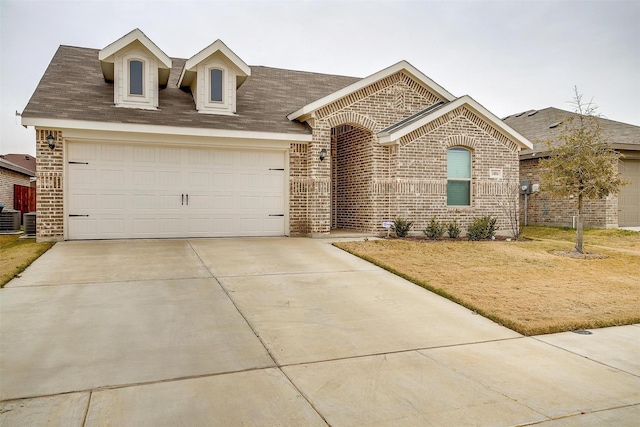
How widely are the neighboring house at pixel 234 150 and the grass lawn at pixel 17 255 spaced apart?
0.74 metres

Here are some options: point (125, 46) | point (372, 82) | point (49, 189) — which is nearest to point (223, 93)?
point (125, 46)

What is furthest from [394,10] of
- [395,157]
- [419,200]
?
[419,200]

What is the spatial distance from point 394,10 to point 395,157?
14.7 ft

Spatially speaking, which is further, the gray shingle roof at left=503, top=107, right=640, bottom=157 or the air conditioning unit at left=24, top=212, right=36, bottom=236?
the gray shingle roof at left=503, top=107, right=640, bottom=157

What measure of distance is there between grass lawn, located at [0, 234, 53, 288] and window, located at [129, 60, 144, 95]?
4.64 m

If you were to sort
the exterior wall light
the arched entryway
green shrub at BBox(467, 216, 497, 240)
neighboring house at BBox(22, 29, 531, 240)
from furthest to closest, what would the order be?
1. the arched entryway
2. green shrub at BBox(467, 216, 497, 240)
3. neighboring house at BBox(22, 29, 531, 240)
4. the exterior wall light

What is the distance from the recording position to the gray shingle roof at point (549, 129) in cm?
1699

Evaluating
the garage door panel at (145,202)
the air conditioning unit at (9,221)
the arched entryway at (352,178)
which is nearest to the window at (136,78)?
the garage door panel at (145,202)

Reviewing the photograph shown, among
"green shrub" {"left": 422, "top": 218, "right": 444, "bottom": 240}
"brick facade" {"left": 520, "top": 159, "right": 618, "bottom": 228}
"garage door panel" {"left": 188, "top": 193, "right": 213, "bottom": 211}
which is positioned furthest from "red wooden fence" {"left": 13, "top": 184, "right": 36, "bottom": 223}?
"brick facade" {"left": 520, "top": 159, "right": 618, "bottom": 228}

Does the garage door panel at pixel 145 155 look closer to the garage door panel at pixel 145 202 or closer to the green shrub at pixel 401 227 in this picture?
the garage door panel at pixel 145 202

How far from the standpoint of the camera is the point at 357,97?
14.1 meters

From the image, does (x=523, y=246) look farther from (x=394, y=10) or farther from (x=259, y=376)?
(x=259, y=376)

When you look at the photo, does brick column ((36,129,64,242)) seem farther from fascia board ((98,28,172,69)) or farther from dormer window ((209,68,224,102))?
dormer window ((209,68,224,102))

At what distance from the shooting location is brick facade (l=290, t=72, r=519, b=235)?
1354cm
